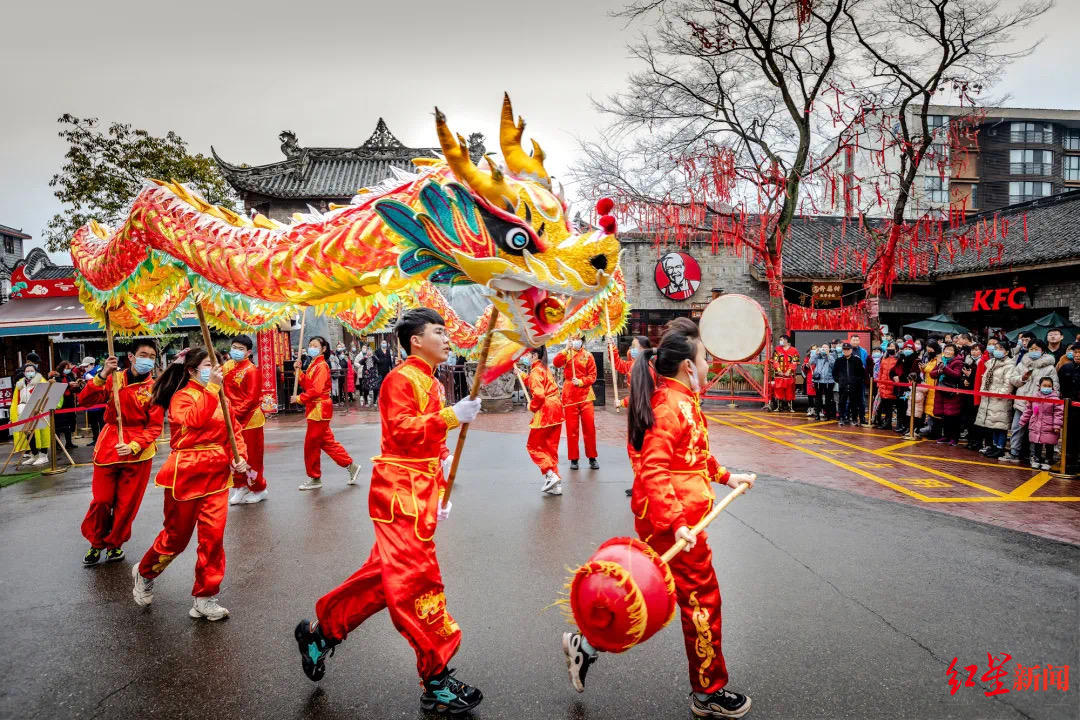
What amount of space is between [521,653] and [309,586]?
172cm

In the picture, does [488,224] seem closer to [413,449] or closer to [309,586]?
[413,449]

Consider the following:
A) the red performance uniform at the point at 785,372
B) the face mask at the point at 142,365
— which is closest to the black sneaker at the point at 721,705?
the face mask at the point at 142,365

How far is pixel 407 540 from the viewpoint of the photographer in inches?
100

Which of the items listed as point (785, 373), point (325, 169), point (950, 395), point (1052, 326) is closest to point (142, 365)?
point (950, 395)

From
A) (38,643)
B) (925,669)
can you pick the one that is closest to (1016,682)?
(925,669)

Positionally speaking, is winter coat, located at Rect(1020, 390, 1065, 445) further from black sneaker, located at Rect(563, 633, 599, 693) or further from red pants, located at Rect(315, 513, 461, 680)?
red pants, located at Rect(315, 513, 461, 680)

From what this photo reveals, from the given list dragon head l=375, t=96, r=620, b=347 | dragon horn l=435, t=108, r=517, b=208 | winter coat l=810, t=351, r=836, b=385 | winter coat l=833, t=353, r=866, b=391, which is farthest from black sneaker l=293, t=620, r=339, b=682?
winter coat l=810, t=351, r=836, b=385

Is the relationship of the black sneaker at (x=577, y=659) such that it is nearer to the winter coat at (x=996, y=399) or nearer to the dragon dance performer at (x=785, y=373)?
the winter coat at (x=996, y=399)

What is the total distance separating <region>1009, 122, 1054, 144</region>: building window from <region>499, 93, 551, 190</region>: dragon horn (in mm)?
37114

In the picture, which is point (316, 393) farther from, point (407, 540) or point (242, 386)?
point (407, 540)

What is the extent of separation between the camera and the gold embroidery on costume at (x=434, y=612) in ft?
8.17

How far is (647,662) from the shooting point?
2.97 m

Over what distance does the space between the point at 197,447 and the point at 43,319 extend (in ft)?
45.4

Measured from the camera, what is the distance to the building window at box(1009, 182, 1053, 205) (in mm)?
29625
